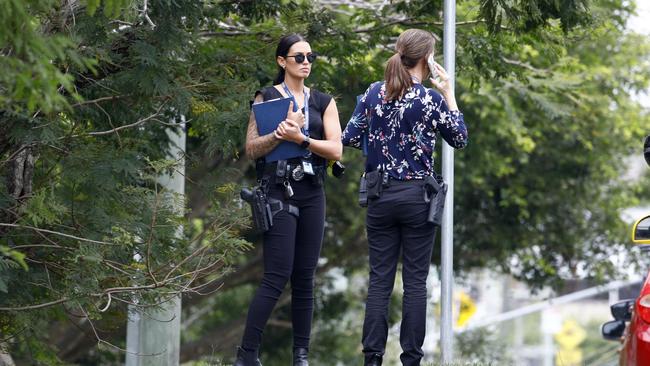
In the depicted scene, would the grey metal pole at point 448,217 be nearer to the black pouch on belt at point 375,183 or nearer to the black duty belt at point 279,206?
the black pouch on belt at point 375,183

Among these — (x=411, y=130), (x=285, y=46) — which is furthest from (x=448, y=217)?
(x=285, y=46)

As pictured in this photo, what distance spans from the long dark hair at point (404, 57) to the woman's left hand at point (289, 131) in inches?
20.3

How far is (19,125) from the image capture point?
22.6ft

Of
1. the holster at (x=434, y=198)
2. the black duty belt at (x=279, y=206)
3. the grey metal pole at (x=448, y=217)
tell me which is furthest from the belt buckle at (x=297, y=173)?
the grey metal pole at (x=448, y=217)

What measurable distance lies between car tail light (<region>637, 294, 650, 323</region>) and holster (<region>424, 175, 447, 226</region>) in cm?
108

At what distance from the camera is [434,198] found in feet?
20.7

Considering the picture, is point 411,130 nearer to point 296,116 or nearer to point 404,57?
point 404,57

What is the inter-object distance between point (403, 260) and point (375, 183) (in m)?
0.42

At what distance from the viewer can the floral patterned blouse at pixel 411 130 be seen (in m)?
6.33

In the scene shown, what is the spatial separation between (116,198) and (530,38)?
3782mm

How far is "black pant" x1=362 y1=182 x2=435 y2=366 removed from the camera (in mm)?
6359

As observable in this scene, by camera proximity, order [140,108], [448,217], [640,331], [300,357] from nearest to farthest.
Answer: [640,331]
[300,357]
[140,108]
[448,217]

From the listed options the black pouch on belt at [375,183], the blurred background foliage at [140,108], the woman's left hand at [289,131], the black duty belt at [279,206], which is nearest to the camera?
the woman's left hand at [289,131]

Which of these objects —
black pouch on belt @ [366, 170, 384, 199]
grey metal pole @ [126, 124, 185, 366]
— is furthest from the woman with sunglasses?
grey metal pole @ [126, 124, 185, 366]
